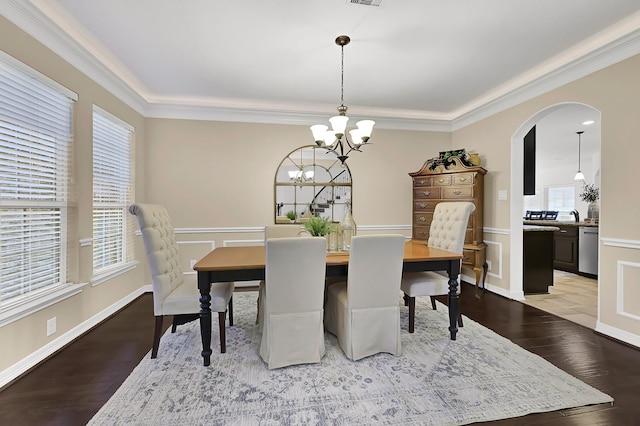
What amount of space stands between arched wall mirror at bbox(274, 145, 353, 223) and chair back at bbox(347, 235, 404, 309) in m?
2.33

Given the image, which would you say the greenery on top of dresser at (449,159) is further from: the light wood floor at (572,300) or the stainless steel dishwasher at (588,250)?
the stainless steel dishwasher at (588,250)

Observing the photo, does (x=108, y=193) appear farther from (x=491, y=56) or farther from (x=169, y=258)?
(x=491, y=56)

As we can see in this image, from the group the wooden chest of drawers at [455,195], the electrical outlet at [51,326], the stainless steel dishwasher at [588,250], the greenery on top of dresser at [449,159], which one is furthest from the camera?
the stainless steel dishwasher at [588,250]

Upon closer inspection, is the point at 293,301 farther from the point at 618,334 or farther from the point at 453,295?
the point at 618,334

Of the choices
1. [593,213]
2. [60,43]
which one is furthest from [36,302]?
[593,213]

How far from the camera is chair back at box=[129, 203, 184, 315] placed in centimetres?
223

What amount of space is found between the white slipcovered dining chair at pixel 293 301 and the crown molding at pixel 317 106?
2.33 m

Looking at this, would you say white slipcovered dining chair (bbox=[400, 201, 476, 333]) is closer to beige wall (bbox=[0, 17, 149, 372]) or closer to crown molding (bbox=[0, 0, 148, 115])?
beige wall (bbox=[0, 17, 149, 372])

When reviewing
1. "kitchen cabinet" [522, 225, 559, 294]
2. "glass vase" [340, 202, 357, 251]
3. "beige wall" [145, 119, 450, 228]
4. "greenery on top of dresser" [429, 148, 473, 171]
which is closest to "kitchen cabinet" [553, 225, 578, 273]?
"kitchen cabinet" [522, 225, 559, 294]

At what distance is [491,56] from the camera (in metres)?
3.00

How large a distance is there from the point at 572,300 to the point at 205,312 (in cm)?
421

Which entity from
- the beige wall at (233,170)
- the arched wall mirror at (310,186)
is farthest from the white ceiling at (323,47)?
the arched wall mirror at (310,186)

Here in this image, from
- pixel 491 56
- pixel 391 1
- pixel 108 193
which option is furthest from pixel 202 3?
pixel 491 56

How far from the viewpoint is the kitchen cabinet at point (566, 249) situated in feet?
16.7
